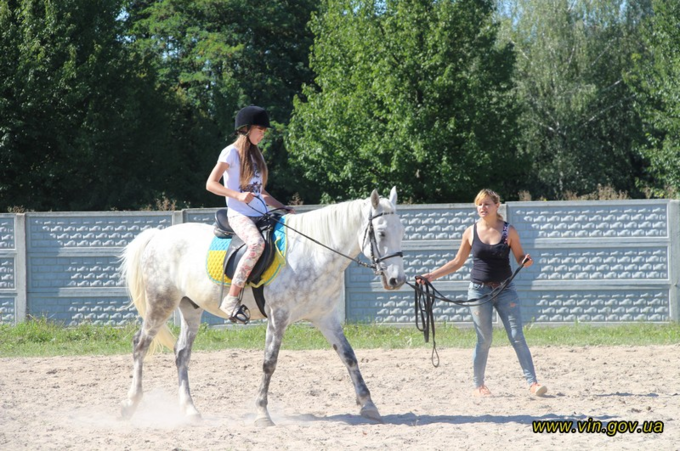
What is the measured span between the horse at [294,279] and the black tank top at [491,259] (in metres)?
1.30

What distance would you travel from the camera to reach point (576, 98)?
34.8 metres

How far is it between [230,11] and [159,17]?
3.03 meters

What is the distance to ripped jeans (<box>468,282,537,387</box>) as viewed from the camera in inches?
303

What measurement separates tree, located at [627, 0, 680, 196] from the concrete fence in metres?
17.4

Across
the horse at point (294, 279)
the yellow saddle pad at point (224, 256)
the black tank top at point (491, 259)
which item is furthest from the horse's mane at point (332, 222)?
the black tank top at point (491, 259)

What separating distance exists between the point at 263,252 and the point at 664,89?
83.4ft

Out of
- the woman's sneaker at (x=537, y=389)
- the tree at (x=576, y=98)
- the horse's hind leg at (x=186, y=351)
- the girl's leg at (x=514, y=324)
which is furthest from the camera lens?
the tree at (x=576, y=98)

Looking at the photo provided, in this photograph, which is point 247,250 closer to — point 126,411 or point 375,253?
point 375,253

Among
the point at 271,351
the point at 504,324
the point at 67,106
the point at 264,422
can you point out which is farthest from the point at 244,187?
the point at 67,106

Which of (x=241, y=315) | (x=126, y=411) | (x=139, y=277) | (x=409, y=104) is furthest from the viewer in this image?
(x=409, y=104)

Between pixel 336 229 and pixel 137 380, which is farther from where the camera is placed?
pixel 137 380

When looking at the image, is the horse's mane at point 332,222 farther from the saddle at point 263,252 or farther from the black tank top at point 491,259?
the black tank top at point 491,259

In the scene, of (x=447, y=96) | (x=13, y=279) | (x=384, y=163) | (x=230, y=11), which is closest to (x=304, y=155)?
(x=384, y=163)

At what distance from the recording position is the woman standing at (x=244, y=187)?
22.6ft
